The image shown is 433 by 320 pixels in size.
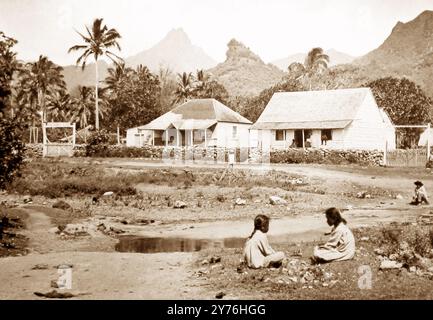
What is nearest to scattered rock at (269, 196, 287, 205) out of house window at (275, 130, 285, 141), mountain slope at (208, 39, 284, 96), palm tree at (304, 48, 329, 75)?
house window at (275, 130, 285, 141)

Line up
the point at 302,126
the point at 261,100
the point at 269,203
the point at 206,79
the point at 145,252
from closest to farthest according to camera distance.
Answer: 1. the point at 145,252
2. the point at 269,203
3. the point at 302,126
4. the point at 261,100
5. the point at 206,79

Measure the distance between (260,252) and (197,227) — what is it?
584 centimetres

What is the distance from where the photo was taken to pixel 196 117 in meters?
44.0

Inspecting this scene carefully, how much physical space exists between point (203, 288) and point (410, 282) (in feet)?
10.9

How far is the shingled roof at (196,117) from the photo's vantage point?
42.5m

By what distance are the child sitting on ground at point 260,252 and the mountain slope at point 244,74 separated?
264 ft

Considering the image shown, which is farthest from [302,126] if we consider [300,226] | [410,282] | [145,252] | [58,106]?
[58,106]

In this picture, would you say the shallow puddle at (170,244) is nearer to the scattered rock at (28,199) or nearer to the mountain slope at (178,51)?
the mountain slope at (178,51)

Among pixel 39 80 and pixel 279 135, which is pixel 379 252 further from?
pixel 39 80

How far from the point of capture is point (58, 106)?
220 feet

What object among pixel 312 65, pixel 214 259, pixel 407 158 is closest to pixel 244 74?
pixel 312 65

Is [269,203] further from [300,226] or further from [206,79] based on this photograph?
[206,79]

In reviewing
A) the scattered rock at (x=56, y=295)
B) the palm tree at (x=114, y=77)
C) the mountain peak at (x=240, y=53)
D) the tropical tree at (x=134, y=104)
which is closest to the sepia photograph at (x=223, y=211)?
the scattered rock at (x=56, y=295)

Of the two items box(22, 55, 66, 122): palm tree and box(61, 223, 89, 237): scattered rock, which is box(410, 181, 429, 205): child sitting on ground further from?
box(22, 55, 66, 122): palm tree
